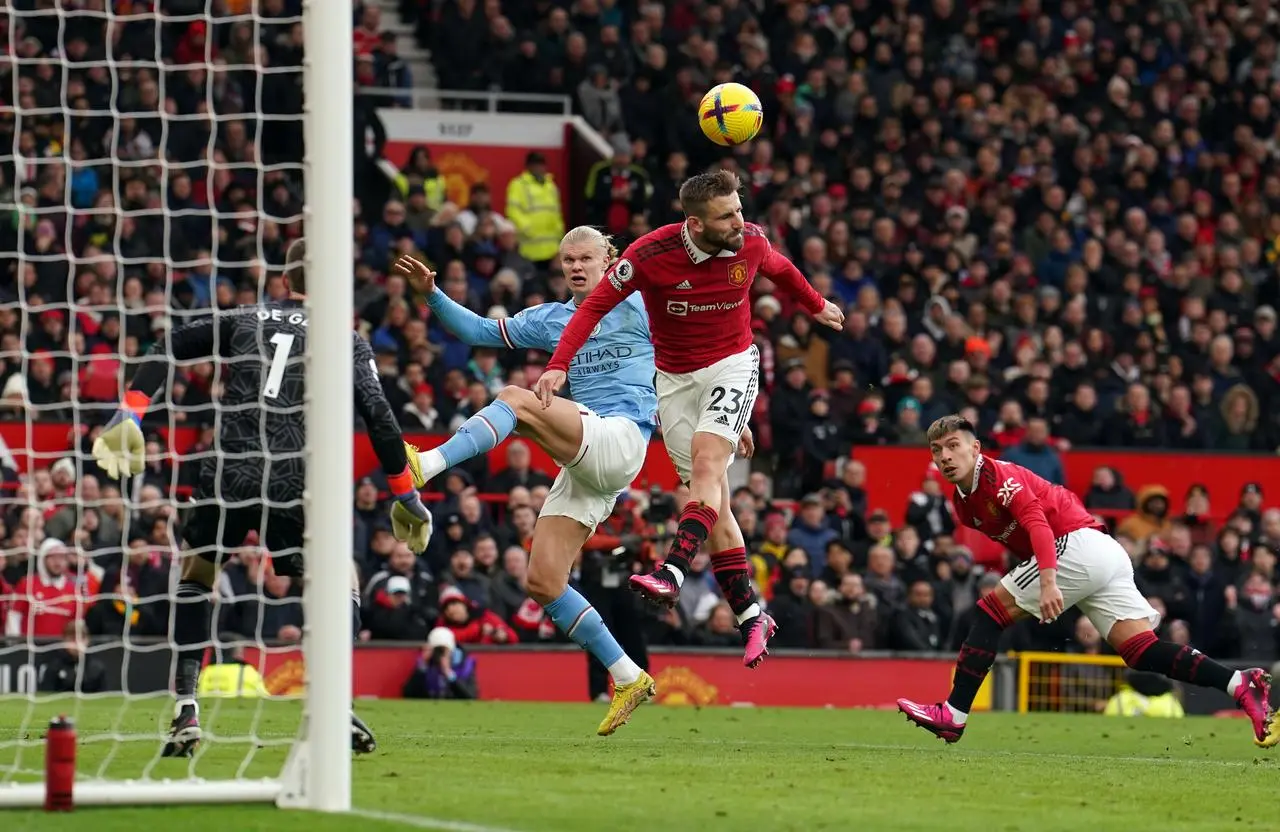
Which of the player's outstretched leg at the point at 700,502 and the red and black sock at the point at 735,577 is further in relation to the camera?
the red and black sock at the point at 735,577

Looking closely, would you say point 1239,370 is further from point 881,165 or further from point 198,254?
point 198,254

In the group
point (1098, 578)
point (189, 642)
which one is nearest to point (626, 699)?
point (189, 642)

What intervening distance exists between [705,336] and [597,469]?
35.7 inches

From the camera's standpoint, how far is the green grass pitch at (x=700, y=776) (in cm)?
712

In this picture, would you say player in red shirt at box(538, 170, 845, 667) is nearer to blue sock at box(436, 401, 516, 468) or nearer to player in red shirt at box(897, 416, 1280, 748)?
blue sock at box(436, 401, 516, 468)

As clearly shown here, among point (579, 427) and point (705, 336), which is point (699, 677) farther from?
point (579, 427)

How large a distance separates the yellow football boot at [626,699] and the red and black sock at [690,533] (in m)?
0.70

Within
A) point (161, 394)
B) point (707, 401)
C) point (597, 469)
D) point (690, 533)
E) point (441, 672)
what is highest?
point (161, 394)

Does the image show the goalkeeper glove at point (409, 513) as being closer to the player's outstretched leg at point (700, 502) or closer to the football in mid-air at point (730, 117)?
the player's outstretched leg at point (700, 502)

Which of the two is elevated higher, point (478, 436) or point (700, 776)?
point (478, 436)

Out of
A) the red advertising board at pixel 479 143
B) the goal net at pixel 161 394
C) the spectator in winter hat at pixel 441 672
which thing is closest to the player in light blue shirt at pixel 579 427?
the goal net at pixel 161 394

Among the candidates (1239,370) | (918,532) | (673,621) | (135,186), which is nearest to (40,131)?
(135,186)

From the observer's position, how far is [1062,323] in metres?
24.2

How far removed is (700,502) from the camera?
10586mm
